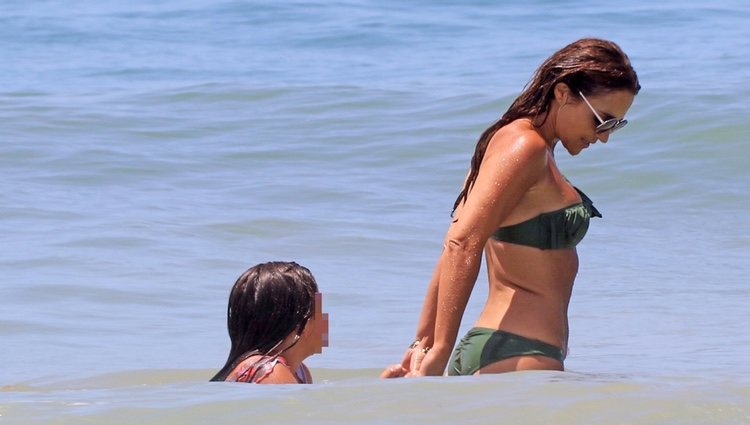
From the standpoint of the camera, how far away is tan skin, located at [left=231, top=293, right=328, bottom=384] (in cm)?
389

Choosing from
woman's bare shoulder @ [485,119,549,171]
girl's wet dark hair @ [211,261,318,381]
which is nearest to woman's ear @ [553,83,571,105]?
woman's bare shoulder @ [485,119,549,171]

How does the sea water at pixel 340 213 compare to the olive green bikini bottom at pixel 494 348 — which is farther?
the sea water at pixel 340 213

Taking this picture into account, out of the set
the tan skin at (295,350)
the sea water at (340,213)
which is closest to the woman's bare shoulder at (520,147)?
the sea water at (340,213)

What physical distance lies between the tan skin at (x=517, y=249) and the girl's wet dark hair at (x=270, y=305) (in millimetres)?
358

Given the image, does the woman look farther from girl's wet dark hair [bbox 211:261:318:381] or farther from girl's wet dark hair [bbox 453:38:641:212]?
girl's wet dark hair [bbox 211:261:318:381]

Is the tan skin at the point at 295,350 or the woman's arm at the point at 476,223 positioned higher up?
the woman's arm at the point at 476,223

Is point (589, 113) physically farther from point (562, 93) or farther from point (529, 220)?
point (529, 220)

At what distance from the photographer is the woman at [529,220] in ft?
11.5

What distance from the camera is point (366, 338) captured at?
6684mm

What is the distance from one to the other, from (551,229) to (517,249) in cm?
11

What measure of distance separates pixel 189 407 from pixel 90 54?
18.2m

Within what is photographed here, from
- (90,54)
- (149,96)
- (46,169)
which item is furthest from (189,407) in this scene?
(90,54)

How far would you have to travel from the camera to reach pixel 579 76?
11.9 feet

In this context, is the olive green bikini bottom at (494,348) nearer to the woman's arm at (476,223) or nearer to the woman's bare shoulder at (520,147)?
the woman's arm at (476,223)
